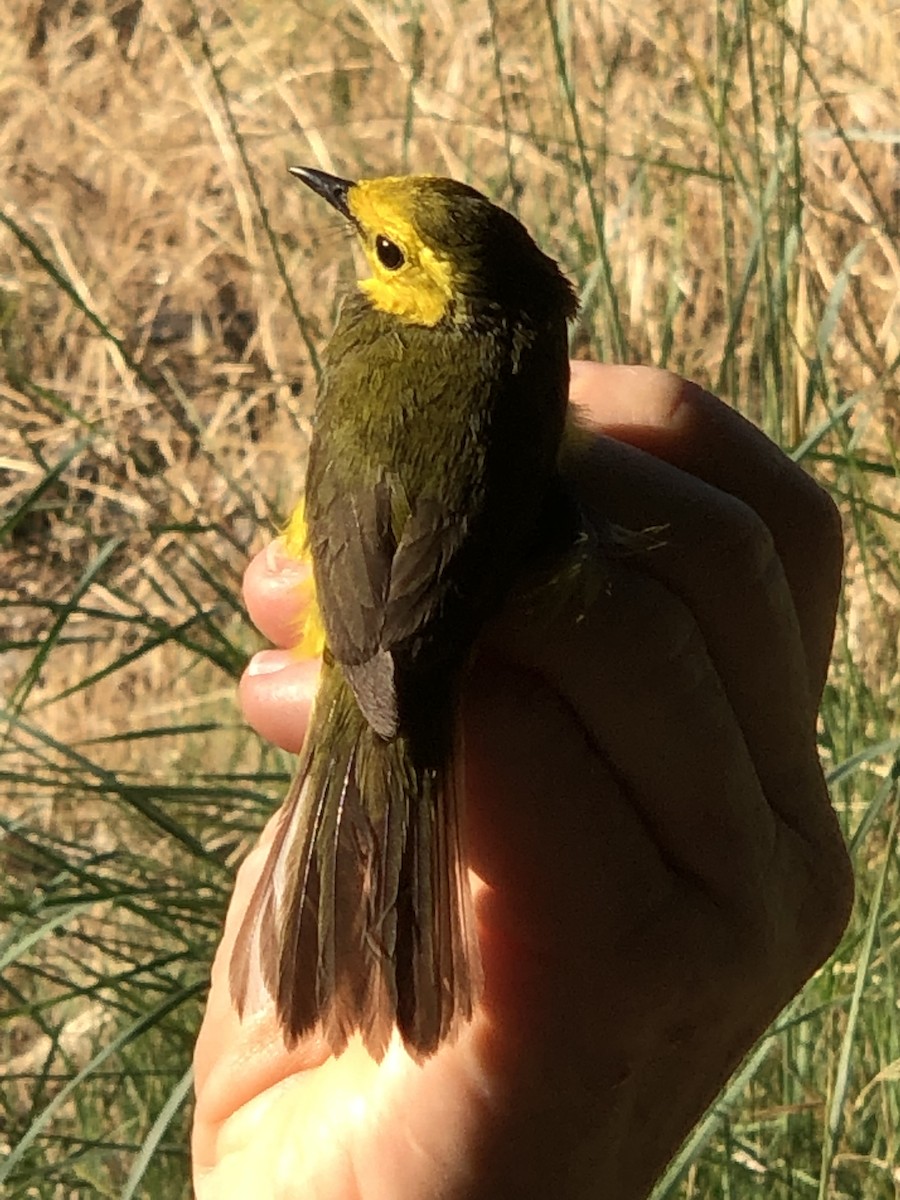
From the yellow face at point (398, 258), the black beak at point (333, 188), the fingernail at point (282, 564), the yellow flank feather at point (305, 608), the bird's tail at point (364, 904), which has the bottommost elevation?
the bird's tail at point (364, 904)

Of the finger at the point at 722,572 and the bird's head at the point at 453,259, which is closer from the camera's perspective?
the finger at the point at 722,572

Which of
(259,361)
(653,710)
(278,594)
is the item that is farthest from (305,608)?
(259,361)

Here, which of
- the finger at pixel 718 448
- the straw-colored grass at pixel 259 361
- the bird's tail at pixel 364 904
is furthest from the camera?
the straw-colored grass at pixel 259 361

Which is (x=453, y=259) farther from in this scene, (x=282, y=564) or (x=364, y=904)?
(x=364, y=904)

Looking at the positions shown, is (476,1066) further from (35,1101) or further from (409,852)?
(35,1101)

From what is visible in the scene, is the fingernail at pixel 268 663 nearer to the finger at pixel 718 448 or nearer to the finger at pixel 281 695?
the finger at pixel 281 695

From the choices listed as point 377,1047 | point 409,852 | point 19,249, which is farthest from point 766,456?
point 19,249

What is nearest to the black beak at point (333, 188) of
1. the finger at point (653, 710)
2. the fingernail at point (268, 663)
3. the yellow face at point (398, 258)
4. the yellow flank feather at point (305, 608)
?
the yellow face at point (398, 258)
